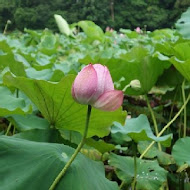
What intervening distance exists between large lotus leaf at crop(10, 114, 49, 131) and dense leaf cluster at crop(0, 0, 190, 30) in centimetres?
1723

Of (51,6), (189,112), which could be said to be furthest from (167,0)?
(189,112)

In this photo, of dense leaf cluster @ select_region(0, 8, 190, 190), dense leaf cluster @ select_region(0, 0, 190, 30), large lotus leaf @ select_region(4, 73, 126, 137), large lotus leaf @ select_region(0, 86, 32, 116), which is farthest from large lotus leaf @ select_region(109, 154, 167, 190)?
dense leaf cluster @ select_region(0, 0, 190, 30)

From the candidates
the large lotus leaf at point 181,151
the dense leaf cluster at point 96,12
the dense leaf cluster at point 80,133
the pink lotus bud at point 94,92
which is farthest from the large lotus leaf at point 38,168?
the dense leaf cluster at point 96,12

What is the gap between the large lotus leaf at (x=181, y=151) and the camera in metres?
0.87

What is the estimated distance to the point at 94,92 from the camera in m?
0.54

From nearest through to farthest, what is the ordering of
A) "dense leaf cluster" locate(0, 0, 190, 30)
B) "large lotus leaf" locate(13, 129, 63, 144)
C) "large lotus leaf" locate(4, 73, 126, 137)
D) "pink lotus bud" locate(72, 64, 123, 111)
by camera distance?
1. "pink lotus bud" locate(72, 64, 123, 111)
2. "large lotus leaf" locate(4, 73, 126, 137)
3. "large lotus leaf" locate(13, 129, 63, 144)
4. "dense leaf cluster" locate(0, 0, 190, 30)

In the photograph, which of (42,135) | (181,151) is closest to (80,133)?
(42,135)

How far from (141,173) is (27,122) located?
262 millimetres

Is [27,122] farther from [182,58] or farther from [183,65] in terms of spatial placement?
[182,58]

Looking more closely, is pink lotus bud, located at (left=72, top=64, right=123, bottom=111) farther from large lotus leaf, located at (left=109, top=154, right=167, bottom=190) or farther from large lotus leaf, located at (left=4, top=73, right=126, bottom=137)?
large lotus leaf, located at (left=109, top=154, right=167, bottom=190)

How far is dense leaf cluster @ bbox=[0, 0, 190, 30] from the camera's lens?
18328 mm

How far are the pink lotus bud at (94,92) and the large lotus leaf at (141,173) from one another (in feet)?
1.05

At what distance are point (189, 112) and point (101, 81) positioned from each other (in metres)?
0.80

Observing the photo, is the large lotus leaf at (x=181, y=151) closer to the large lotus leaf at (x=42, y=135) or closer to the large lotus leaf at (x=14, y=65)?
A: the large lotus leaf at (x=42, y=135)
